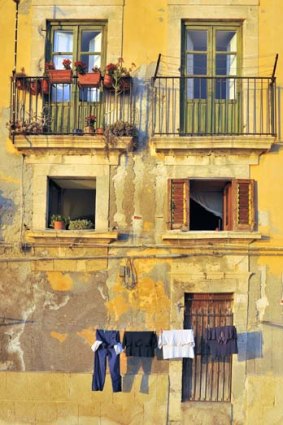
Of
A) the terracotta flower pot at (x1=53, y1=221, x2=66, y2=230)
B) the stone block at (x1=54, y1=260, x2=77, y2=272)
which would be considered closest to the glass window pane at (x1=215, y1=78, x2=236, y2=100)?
the terracotta flower pot at (x1=53, y1=221, x2=66, y2=230)

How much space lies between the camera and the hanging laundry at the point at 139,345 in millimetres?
11766

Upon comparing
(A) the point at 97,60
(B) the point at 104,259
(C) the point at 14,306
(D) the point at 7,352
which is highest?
(A) the point at 97,60

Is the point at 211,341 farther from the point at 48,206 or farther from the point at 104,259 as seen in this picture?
the point at 48,206

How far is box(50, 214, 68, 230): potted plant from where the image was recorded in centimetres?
1236

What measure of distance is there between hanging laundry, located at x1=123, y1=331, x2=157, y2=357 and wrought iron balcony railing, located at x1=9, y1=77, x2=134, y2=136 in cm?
398

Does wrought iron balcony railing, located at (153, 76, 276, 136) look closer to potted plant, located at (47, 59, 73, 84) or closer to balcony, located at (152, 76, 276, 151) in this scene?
balcony, located at (152, 76, 276, 151)

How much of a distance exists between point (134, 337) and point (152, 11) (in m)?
6.23

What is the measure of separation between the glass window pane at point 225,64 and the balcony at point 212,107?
0.72 feet

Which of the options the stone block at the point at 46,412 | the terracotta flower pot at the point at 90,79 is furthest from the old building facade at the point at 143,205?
the terracotta flower pot at the point at 90,79

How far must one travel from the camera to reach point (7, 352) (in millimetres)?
12172

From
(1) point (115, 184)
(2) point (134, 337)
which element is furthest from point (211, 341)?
(1) point (115, 184)

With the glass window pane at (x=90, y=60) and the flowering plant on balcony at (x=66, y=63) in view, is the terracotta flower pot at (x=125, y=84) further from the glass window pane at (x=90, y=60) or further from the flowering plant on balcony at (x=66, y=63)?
the flowering plant on balcony at (x=66, y=63)

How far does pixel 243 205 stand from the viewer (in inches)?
479

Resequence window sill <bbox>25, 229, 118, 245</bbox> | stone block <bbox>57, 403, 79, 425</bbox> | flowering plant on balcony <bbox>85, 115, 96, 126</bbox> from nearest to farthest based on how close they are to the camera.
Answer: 1. stone block <bbox>57, 403, 79, 425</bbox>
2. window sill <bbox>25, 229, 118, 245</bbox>
3. flowering plant on balcony <bbox>85, 115, 96, 126</bbox>
